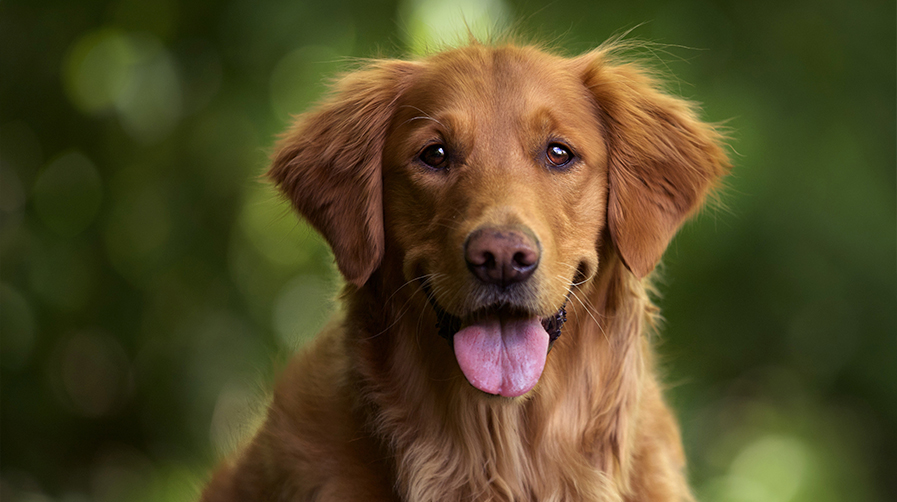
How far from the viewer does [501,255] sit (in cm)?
235

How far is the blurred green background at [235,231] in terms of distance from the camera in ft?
16.5

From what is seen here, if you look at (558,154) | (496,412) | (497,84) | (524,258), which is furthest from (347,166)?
(496,412)

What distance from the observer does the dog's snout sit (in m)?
2.34

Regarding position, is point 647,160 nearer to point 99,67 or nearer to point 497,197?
point 497,197

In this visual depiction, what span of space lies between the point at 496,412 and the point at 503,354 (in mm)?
422

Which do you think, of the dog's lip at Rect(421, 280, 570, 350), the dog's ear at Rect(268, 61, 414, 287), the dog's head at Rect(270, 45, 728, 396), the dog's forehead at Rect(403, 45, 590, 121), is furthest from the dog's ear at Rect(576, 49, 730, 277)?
the dog's ear at Rect(268, 61, 414, 287)

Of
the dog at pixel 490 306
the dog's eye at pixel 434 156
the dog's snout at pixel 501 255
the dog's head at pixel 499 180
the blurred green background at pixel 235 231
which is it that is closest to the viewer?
the dog's snout at pixel 501 255

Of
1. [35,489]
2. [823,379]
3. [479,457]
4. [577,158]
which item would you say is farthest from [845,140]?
[35,489]

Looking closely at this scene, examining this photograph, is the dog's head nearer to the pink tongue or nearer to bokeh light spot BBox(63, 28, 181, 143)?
the pink tongue

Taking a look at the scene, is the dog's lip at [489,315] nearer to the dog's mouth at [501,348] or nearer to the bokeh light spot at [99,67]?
the dog's mouth at [501,348]

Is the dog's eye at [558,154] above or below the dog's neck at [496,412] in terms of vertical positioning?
above

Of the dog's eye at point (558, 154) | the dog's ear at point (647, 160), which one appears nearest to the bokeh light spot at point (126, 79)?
the dog's ear at point (647, 160)

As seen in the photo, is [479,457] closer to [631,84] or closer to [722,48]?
[631,84]

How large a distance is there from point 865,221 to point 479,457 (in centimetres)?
356
